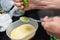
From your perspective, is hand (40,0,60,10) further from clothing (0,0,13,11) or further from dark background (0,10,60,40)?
clothing (0,0,13,11)

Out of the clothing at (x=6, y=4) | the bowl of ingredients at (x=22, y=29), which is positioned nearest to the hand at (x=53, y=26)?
the bowl of ingredients at (x=22, y=29)

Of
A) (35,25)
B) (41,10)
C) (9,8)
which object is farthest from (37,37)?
(9,8)

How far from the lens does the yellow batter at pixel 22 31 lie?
3.14 ft

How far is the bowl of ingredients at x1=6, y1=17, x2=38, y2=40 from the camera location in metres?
0.95

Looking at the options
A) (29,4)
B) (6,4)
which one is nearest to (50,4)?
(29,4)

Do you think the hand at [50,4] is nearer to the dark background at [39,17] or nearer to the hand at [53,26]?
the dark background at [39,17]

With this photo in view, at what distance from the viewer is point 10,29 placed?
3.31 feet

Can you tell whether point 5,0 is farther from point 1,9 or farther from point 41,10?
point 41,10

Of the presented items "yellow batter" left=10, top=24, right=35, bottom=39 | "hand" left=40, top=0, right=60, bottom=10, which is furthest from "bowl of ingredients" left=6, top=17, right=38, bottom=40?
"hand" left=40, top=0, right=60, bottom=10

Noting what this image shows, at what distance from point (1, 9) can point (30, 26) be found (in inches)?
12.2

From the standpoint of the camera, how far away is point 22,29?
993mm

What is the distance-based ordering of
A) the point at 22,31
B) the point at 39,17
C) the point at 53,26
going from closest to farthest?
the point at 53,26, the point at 22,31, the point at 39,17

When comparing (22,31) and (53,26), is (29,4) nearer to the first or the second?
(22,31)

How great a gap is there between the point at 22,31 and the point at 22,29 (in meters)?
0.02
